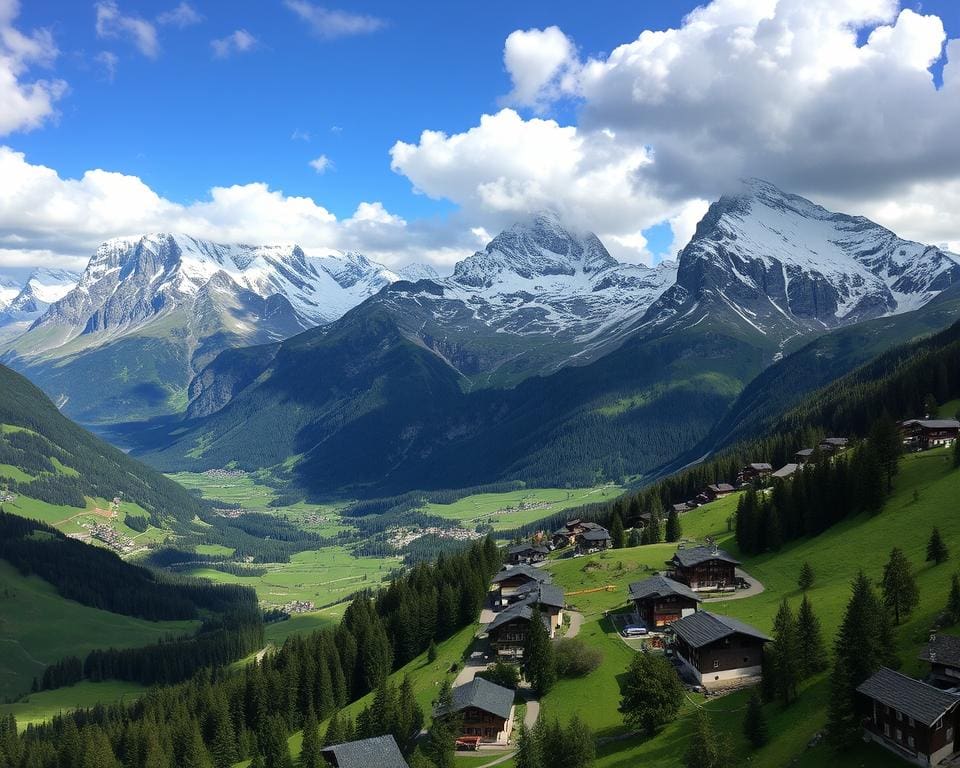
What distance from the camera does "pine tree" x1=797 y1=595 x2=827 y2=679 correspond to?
2562 inches

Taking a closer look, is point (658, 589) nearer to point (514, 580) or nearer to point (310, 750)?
point (514, 580)

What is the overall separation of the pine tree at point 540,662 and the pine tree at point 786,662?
86.2ft

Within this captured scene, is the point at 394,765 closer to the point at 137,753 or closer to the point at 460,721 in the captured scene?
the point at 460,721

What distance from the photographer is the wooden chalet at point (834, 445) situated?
164262 mm

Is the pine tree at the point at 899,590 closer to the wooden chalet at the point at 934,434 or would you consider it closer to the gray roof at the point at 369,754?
the gray roof at the point at 369,754

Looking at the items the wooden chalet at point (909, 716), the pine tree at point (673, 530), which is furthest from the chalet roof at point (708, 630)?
the pine tree at point (673, 530)

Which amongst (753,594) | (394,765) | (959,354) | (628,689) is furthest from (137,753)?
(959,354)

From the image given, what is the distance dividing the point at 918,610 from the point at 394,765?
4716 centimetres

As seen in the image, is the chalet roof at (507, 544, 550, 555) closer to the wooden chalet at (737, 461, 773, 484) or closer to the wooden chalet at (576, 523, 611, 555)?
the wooden chalet at (576, 523, 611, 555)

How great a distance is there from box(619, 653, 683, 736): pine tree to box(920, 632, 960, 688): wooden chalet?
2085cm

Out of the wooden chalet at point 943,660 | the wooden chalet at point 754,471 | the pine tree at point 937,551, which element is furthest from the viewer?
the wooden chalet at point 754,471

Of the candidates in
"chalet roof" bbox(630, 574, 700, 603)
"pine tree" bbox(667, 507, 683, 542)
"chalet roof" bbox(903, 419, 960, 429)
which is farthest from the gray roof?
"chalet roof" bbox(903, 419, 960, 429)

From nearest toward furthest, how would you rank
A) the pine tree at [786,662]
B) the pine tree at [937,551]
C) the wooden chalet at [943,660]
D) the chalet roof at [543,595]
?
the wooden chalet at [943,660], the pine tree at [786,662], the pine tree at [937,551], the chalet roof at [543,595]

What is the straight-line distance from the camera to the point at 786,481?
126m
